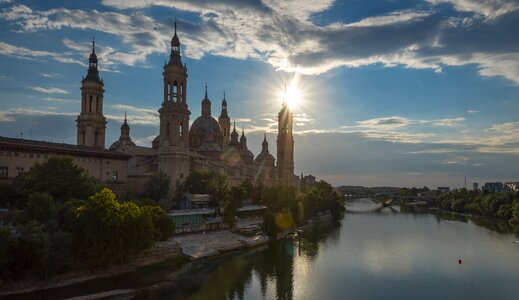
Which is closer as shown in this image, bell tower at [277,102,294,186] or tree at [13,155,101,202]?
tree at [13,155,101,202]

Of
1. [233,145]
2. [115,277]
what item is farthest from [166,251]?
[233,145]

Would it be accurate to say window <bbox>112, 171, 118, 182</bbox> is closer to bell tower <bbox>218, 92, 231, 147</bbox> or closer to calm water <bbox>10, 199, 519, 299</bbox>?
calm water <bbox>10, 199, 519, 299</bbox>

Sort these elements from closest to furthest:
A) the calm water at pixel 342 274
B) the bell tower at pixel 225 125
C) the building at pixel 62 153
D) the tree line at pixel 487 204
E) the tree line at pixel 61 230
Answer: the tree line at pixel 61 230 < the calm water at pixel 342 274 < the building at pixel 62 153 < the tree line at pixel 487 204 < the bell tower at pixel 225 125

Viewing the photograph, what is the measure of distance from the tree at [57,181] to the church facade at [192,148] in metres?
23.9

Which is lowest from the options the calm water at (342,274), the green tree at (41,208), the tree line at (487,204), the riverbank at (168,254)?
the calm water at (342,274)

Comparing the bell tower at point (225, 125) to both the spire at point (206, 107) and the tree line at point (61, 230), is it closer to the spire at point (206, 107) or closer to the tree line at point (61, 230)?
the spire at point (206, 107)

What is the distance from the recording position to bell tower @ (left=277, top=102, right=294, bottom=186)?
418 ft

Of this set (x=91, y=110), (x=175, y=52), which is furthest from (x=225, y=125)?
(x=91, y=110)

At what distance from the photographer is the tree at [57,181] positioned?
45844 millimetres

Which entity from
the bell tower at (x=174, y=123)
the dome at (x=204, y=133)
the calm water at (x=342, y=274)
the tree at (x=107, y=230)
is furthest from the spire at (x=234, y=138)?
the tree at (x=107, y=230)

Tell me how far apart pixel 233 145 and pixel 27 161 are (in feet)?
222

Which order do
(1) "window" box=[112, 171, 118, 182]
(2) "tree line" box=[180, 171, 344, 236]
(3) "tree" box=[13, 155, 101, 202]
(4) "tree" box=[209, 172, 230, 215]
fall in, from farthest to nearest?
(4) "tree" box=[209, 172, 230, 215] → (1) "window" box=[112, 171, 118, 182] → (2) "tree line" box=[180, 171, 344, 236] → (3) "tree" box=[13, 155, 101, 202]

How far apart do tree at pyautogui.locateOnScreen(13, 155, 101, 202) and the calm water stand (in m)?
12.4

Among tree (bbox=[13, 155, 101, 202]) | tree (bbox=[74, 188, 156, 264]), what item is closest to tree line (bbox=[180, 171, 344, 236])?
tree (bbox=[13, 155, 101, 202])
